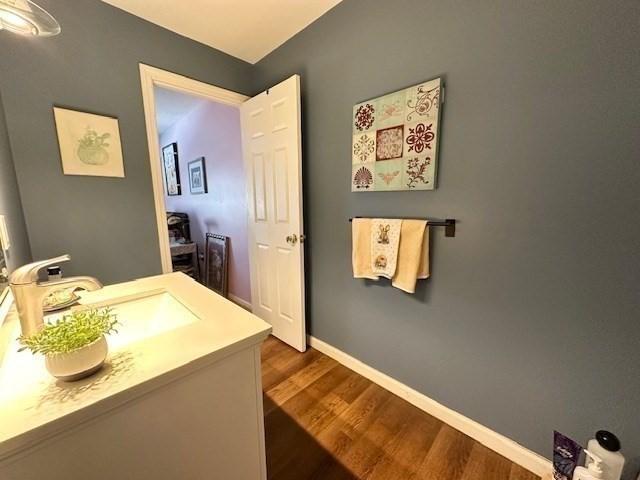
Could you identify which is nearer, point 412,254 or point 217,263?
point 412,254

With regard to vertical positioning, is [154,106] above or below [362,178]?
above

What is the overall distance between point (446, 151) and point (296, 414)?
5.32 ft

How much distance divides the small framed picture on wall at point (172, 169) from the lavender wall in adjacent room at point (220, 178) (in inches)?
4.0

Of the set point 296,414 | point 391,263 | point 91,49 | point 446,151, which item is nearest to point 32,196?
point 91,49

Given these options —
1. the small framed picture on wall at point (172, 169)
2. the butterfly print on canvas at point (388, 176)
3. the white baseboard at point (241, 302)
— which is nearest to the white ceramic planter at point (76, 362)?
the butterfly print on canvas at point (388, 176)

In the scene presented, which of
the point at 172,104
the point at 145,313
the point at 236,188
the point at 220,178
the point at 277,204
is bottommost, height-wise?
the point at 145,313

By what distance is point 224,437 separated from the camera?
Result: 27.7 inches

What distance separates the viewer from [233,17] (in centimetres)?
163

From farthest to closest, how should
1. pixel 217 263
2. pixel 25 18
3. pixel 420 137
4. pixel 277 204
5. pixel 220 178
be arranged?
pixel 217 263 → pixel 220 178 → pixel 277 204 → pixel 420 137 → pixel 25 18

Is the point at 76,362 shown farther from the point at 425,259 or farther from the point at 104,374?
the point at 425,259

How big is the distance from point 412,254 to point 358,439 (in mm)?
988

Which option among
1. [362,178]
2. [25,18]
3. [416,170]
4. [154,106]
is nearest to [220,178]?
[154,106]

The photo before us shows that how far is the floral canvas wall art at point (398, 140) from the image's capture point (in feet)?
4.10

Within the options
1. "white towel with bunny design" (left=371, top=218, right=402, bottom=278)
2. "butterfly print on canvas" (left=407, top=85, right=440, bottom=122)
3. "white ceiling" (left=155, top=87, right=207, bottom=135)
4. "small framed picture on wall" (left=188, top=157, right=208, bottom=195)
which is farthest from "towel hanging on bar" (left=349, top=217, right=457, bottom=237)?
"small framed picture on wall" (left=188, top=157, right=208, bottom=195)
